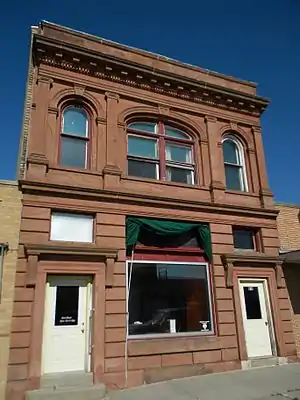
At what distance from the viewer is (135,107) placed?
36.4 feet

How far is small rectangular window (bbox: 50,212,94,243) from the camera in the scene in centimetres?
885

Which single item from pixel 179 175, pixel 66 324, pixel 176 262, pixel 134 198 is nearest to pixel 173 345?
pixel 176 262

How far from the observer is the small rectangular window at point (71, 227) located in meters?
8.85

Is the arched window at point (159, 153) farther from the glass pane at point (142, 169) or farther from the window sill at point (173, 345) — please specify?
the window sill at point (173, 345)

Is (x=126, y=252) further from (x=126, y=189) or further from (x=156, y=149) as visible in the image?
(x=156, y=149)

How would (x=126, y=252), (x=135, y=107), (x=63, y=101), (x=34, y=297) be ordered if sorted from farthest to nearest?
(x=135, y=107) → (x=63, y=101) → (x=126, y=252) → (x=34, y=297)

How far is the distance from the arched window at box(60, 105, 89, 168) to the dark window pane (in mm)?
5350

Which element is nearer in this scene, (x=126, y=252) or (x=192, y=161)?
(x=126, y=252)

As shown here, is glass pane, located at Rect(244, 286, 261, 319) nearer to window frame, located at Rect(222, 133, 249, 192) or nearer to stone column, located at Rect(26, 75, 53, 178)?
window frame, located at Rect(222, 133, 249, 192)

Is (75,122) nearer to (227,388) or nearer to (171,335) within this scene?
(171,335)

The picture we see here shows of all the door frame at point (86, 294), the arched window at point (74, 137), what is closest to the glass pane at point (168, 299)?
the door frame at point (86, 294)

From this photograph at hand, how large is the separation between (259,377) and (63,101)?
936 centimetres

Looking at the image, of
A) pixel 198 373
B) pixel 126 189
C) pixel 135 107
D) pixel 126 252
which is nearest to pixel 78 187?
pixel 126 189

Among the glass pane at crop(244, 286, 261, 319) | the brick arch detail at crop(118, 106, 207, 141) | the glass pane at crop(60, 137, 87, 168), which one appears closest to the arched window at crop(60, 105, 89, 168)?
the glass pane at crop(60, 137, 87, 168)
